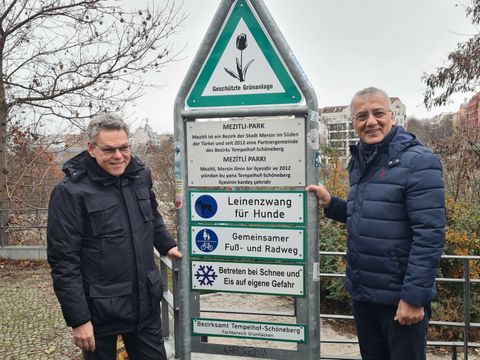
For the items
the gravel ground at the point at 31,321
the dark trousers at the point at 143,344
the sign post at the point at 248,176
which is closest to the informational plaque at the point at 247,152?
the sign post at the point at 248,176

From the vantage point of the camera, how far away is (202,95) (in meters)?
2.58

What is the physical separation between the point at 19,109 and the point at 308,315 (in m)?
A: 10.5

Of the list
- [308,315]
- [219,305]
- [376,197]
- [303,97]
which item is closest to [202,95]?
[303,97]

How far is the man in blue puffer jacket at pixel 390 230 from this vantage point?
219 cm

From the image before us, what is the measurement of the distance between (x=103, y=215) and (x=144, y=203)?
28 cm

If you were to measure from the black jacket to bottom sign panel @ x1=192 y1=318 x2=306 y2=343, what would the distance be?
1.13 feet

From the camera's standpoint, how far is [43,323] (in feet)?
18.0

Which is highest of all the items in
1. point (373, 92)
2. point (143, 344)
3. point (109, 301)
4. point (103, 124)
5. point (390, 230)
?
point (373, 92)

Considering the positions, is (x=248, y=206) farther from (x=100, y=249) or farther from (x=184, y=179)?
(x=100, y=249)

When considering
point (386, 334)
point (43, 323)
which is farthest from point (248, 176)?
point (43, 323)

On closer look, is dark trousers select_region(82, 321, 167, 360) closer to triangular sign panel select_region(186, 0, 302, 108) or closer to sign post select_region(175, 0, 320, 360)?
sign post select_region(175, 0, 320, 360)

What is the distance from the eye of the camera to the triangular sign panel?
243 centimetres

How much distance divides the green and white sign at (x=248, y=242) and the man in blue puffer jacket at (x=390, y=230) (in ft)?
1.00

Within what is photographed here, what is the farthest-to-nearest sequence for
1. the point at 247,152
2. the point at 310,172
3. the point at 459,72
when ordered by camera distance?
the point at 459,72
the point at 247,152
the point at 310,172
